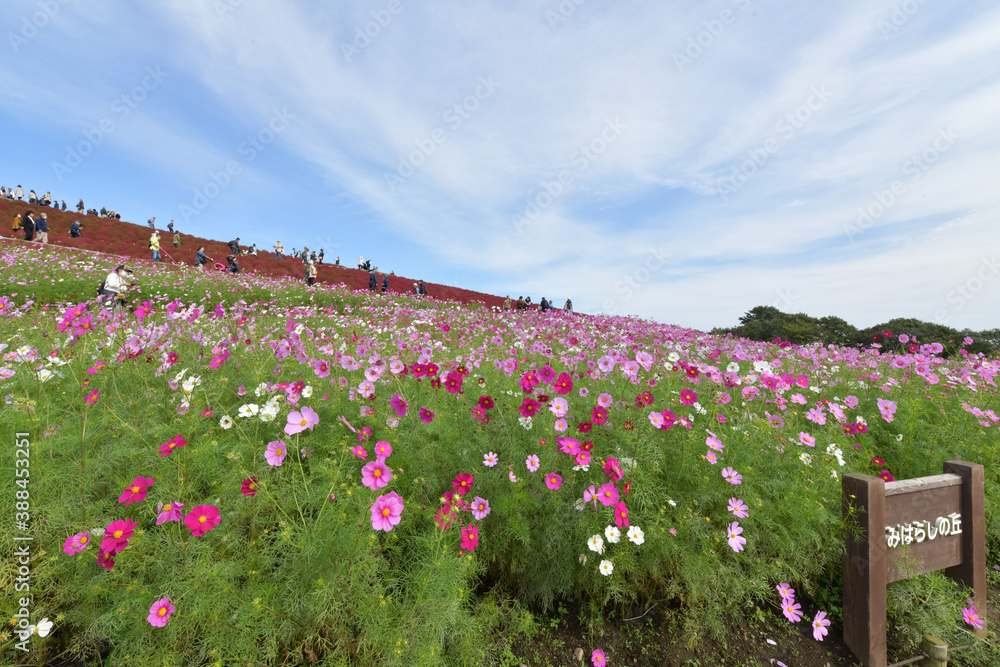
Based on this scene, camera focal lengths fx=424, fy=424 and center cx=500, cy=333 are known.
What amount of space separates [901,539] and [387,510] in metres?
2.73

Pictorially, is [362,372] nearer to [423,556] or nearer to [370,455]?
[370,455]

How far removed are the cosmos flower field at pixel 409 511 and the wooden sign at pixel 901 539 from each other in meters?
0.17

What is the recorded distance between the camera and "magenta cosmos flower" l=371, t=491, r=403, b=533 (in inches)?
57.6

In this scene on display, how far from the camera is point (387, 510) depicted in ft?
4.88

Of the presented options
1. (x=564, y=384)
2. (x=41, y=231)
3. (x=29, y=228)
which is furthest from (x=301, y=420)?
(x=41, y=231)

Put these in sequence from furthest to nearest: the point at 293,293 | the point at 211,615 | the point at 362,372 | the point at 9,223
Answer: the point at 9,223 → the point at 293,293 → the point at 362,372 → the point at 211,615

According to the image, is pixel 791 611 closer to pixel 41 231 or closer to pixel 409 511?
pixel 409 511

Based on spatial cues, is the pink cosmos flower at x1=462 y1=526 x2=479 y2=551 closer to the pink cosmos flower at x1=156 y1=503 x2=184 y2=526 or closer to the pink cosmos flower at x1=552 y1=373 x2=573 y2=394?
the pink cosmos flower at x1=552 y1=373 x2=573 y2=394

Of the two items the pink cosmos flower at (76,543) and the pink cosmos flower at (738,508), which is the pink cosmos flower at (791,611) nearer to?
the pink cosmos flower at (738,508)

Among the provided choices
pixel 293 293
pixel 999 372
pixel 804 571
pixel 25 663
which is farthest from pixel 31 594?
pixel 293 293

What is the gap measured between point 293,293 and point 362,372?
450 inches

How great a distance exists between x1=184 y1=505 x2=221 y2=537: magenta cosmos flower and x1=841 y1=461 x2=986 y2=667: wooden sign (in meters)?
2.89

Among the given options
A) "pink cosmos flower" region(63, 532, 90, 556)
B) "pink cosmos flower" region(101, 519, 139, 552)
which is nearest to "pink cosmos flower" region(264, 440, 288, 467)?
"pink cosmos flower" region(101, 519, 139, 552)

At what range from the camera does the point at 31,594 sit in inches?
66.9
